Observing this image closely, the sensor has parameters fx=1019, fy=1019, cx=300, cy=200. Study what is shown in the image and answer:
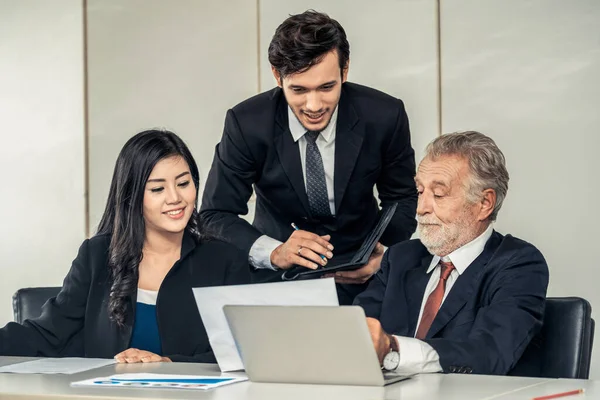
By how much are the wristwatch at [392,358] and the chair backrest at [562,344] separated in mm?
468

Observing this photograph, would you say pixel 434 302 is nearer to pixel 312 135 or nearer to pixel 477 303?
pixel 477 303

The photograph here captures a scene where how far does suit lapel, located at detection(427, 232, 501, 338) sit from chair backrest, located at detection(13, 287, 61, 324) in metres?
1.31

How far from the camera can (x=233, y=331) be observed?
2.18 m

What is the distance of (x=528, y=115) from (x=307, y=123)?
6.77 feet

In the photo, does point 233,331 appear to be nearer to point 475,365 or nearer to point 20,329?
point 475,365

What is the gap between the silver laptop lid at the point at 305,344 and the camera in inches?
77.9

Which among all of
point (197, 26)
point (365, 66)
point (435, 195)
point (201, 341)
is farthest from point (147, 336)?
point (197, 26)

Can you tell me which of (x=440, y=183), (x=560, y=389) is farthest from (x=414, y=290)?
(x=560, y=389)

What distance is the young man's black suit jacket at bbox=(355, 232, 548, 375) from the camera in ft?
8.02

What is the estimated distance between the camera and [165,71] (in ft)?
19.7

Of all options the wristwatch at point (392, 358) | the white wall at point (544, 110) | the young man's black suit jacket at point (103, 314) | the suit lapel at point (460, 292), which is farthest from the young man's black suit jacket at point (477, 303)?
the white wall at point (544, 110)

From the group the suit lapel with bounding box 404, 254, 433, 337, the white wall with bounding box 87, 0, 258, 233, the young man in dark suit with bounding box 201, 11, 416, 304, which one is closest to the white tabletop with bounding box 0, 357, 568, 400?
the suit lapel with bounding box 404, 254, 433, 337

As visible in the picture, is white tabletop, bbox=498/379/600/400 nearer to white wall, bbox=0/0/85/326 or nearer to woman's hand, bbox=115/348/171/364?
woman's hand, bbox=115/348/171/364

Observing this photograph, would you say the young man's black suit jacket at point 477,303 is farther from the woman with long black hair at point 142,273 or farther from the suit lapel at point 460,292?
the woman with long black hair at point 142,273
